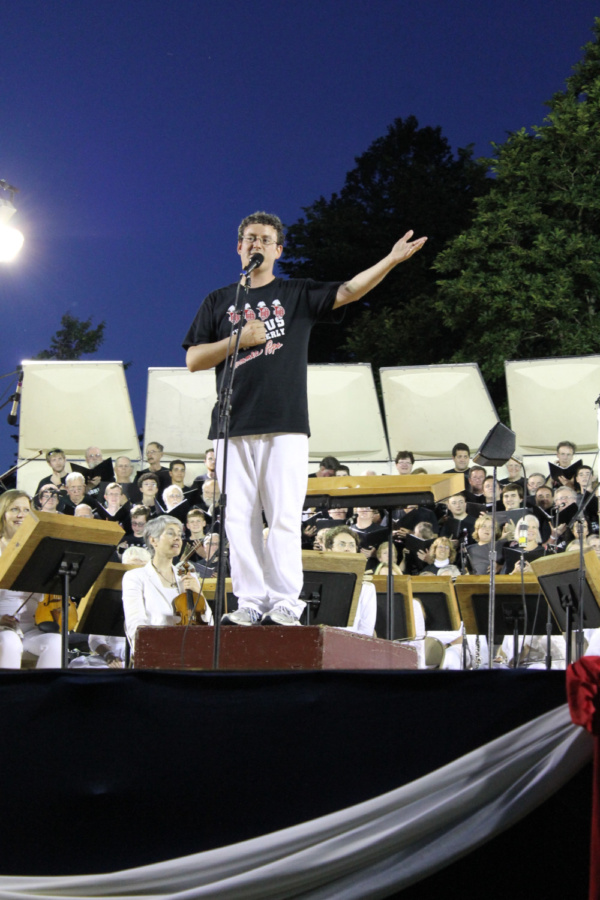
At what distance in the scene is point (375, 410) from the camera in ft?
44.4

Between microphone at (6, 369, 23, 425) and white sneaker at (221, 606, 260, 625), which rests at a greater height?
microphone at (6, 369, 23, 425)

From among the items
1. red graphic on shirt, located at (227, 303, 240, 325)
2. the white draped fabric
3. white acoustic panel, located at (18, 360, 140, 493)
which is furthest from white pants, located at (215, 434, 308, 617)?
white acoustic panel, located at (18, 360, 140, 493)

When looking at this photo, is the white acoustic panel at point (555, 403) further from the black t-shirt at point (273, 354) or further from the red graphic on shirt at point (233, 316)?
the red graphic on shirt at point (233, 316)

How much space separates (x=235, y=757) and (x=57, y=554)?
215 cm

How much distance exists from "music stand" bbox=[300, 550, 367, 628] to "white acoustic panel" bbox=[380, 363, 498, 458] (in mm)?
8045

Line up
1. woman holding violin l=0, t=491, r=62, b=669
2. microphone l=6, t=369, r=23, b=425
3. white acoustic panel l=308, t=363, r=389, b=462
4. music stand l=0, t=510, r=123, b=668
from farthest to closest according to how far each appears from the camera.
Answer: white acoustic panel l=308, t=363, r=389, b=462 < microphone l=6, t=369, r=23, b=425 < woman holding violin l=0, t=491, r=62, b=669 < music stand l=0, t=510, r=123, b=668

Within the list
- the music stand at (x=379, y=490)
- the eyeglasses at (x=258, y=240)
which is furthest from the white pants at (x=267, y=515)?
the eyeglasses at (x=258, y=240)

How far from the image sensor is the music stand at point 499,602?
5.57 meters

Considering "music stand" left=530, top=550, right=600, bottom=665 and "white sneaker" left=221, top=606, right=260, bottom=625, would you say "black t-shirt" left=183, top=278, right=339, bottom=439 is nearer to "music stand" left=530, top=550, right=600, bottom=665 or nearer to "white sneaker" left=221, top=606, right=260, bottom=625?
"white sneaker" left=221, top=606, right=260, bottom=625

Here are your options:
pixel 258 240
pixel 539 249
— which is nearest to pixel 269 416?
pixel 258 240

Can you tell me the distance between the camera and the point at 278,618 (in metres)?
3.58

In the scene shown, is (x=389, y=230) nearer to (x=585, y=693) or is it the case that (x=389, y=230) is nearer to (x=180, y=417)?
(x=180, y=417)

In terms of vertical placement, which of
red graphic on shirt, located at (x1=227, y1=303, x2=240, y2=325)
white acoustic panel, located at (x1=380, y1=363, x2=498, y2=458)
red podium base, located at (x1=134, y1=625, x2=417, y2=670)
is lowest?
red podium base, located at (x1=134, y1=625, x2=417, y2=670)

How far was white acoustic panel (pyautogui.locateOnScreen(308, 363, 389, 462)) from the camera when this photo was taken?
1332 cm
